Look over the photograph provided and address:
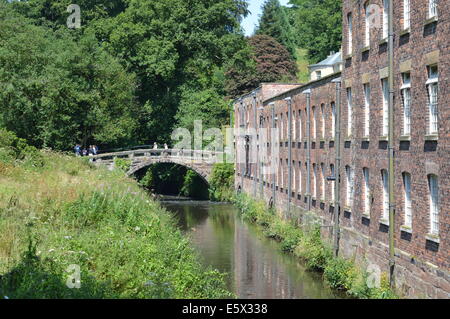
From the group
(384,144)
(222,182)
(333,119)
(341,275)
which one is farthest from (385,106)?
(222,182)

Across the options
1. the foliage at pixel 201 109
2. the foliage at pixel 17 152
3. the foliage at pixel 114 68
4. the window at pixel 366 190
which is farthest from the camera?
the foliage at pixel 201 109

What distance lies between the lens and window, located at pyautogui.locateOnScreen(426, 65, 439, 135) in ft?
55.9

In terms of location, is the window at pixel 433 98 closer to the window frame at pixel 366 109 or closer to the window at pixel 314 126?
the window frame at pixel 366 109

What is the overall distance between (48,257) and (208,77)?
50.3 meters

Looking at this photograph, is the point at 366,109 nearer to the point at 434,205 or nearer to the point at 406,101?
the point at 406,101

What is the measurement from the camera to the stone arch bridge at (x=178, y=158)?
53.1 meters

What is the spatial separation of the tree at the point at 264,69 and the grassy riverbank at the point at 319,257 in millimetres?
33817

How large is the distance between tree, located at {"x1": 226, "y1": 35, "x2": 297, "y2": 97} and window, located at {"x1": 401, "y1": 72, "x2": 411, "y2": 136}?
52.2 m

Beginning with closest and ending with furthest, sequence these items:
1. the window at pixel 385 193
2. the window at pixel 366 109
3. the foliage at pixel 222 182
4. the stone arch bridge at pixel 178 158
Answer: the window at pixel 385 193
the window at pixel 366 109
the stone arch bridge at pixel 178 158
the foliage at pixel 222 182

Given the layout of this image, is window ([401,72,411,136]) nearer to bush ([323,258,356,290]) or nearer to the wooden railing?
bush ([323,258,356,290])

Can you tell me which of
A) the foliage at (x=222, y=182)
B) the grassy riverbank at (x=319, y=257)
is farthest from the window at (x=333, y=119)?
the foliage at (x=222, y=182)

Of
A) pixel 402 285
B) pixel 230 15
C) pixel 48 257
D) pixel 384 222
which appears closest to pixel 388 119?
pixel 384 222

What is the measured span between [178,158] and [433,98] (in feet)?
124
